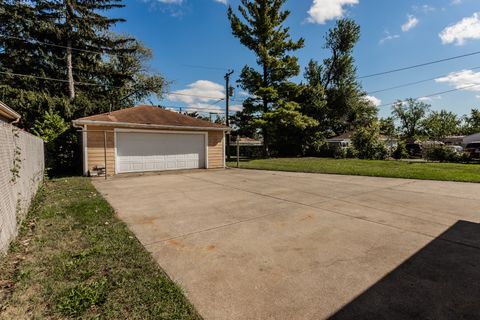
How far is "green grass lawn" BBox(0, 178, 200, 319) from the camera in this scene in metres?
1.98

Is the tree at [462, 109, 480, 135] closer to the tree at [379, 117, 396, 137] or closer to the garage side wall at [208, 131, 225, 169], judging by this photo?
the tree at [379, 117, 396, 137]

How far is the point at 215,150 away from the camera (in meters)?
13.9

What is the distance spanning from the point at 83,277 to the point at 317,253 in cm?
269

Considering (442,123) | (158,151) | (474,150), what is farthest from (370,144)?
(442,123)

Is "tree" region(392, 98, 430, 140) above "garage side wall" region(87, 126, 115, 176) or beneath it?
above

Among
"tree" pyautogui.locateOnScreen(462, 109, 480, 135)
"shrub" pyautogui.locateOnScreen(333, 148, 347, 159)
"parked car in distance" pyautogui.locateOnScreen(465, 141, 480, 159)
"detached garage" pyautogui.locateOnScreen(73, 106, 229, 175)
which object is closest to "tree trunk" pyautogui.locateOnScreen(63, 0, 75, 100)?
"detached garage" pyautogui.locateOnScreen(73, 106, 229, 175)

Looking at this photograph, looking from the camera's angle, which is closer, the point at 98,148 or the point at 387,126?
the point at 98,148

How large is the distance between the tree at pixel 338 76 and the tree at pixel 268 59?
6.34 m

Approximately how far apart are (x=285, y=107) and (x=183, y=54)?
10.7 metres

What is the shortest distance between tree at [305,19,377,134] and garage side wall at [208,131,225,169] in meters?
15.6

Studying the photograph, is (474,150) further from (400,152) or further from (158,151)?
(158,151)

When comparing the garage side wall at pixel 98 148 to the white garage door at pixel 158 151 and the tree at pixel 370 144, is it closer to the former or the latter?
the white garage door at pixel 158 151

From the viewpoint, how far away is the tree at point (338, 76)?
2655 cm

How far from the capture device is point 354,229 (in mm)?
3979
